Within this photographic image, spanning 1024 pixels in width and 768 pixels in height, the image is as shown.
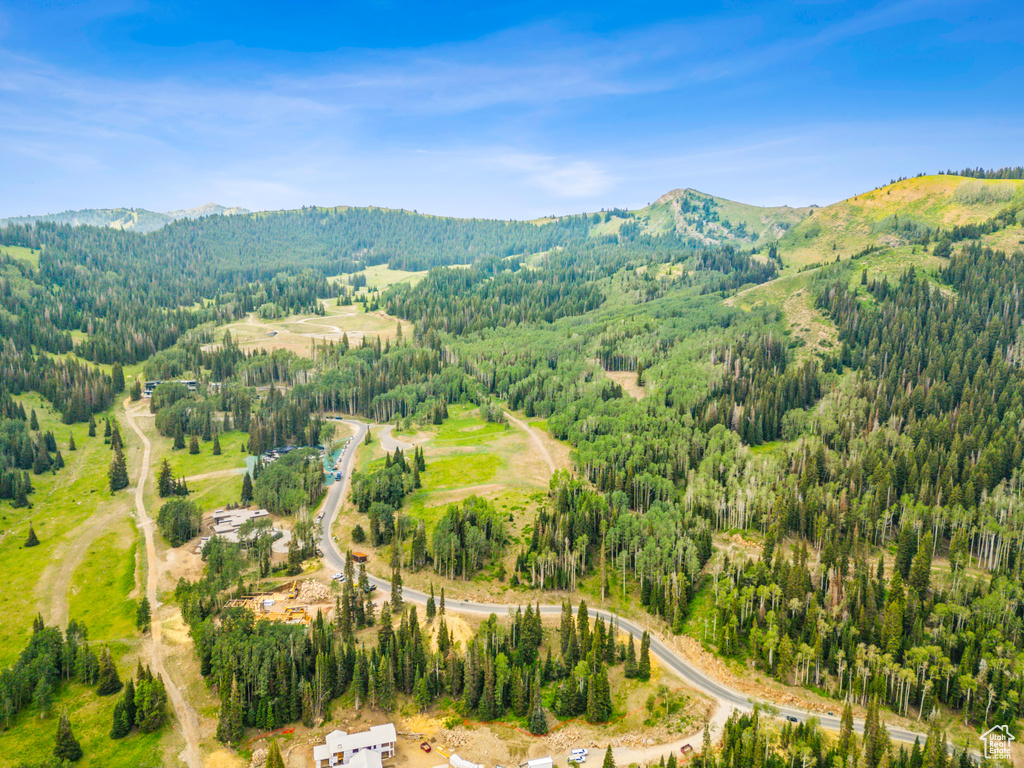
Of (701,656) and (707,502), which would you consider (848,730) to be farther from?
(707,502)

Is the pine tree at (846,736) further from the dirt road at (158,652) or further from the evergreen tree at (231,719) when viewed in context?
the dirt road at (158,652)

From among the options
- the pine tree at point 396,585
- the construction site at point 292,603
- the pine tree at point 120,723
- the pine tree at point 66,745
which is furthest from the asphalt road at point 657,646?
the pine tree at point 66,745

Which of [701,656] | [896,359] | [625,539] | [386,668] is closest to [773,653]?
[701,656]

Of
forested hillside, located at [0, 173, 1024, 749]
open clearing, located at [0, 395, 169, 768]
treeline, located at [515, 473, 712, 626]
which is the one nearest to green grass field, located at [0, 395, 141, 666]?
open clearing, located at [0, 395, 169, 768]

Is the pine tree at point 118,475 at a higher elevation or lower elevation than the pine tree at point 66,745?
higher

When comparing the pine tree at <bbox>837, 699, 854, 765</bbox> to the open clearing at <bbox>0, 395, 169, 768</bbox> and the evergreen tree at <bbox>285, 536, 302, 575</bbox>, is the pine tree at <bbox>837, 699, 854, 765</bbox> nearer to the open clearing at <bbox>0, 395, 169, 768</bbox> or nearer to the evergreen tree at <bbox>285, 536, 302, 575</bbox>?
the open clearing at <bbox>0, 395, 169, 768</bbox>

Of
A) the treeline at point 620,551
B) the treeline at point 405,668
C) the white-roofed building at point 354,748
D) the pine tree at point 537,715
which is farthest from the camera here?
the treeline at point 620,551
